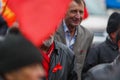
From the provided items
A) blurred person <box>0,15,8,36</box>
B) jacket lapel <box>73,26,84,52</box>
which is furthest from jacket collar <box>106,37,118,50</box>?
blurred person <box>0,15,8,36</box>

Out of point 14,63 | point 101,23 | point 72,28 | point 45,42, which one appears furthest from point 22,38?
point 101,23

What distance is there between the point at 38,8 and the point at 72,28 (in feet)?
7.36

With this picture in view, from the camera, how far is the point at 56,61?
504 cm

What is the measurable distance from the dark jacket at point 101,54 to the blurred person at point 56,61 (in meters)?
1.17

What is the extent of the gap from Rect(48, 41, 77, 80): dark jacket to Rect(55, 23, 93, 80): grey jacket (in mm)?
959

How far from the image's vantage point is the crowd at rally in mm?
2779

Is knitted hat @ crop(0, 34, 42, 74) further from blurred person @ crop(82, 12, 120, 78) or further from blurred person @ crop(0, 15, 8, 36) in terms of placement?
blurred person @ crop(82, 12, 120, 78)

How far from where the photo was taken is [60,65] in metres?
5.07

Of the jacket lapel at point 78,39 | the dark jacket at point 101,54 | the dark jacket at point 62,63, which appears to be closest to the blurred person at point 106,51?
the dark jacket at point 101,54

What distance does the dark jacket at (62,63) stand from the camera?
4.99m

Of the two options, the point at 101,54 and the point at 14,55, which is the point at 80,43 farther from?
the point at 14,55

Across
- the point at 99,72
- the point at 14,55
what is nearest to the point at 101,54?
the point at 99,72

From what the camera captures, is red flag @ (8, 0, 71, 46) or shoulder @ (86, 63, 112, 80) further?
shoulder @ (86, 63, 112, 80)

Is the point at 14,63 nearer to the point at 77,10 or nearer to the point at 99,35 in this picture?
the point at 77,10
